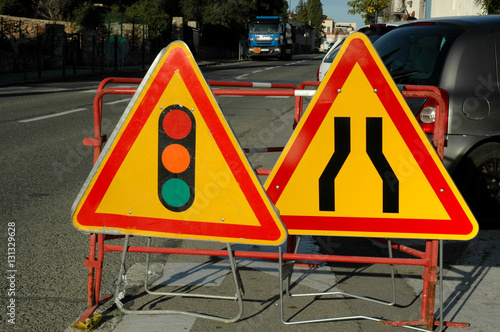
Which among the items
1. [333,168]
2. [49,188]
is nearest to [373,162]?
[333,168]

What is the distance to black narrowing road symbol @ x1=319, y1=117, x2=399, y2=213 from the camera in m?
3.26

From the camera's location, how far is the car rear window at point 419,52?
5316mm

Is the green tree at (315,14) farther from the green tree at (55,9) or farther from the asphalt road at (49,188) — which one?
the asphalt road at (49,188)

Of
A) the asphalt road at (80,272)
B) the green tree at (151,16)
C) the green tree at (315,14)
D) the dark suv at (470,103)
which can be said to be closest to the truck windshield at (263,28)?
the green tree at (151,16)

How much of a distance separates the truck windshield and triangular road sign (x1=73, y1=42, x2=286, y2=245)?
46126mm

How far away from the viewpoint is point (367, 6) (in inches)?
1382

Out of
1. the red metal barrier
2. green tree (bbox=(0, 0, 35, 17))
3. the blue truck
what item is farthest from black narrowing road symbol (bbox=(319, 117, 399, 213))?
the blue truck

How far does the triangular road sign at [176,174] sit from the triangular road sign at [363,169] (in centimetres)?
22

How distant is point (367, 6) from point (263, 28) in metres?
14.9

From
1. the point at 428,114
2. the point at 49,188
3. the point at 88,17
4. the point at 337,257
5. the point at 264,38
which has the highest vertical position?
the point at 88,17

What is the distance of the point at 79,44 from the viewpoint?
28750 millimetres

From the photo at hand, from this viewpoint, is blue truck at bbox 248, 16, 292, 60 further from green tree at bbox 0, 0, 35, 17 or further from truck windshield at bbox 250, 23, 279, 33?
green tree at bbox 0, 0, 35, 17

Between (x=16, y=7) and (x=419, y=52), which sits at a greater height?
(x=16, y=7)

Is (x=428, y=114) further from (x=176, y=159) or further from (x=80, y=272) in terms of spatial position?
(x=80, y=272)
